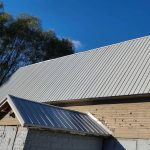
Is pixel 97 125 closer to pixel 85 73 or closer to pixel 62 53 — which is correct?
pixel 85 73

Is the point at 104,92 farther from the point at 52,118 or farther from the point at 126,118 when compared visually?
the point at 52,118

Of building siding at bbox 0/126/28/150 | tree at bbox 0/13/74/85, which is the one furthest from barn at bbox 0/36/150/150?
tree at bbox 0/13/74/85

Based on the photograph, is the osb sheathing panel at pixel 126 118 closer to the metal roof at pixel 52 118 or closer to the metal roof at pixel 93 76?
the metal roof at pixel 52 118

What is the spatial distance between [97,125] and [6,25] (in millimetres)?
30525

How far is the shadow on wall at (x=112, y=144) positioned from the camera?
609 inches

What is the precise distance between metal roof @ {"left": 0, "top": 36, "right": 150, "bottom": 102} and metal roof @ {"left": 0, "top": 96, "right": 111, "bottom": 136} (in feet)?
5.28

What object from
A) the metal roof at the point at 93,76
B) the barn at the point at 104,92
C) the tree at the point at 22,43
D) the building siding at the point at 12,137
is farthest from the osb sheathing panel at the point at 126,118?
the tree at the point at 22,43

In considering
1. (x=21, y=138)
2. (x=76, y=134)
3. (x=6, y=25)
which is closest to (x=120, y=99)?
(x=76, y=134)

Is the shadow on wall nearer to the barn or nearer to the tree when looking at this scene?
the barn

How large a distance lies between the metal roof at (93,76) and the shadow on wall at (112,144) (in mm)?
2131

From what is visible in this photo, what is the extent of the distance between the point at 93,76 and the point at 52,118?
18.9ft

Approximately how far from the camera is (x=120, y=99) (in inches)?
643

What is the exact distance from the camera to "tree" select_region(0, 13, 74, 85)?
4394 centimetres

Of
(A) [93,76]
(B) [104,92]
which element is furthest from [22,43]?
(B) [104,92]
